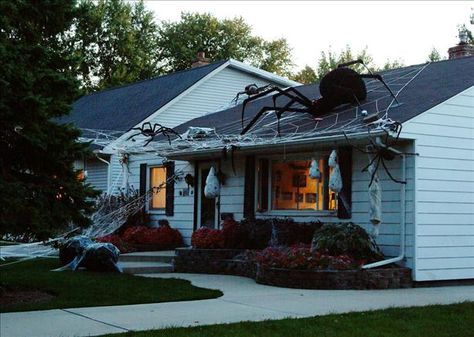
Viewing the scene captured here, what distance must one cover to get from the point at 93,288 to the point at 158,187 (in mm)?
7831

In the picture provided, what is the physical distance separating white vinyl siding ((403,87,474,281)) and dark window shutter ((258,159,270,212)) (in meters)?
3.86

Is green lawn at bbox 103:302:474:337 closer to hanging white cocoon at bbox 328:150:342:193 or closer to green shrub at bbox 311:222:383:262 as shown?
green shrub at bbox 311:222:383:262

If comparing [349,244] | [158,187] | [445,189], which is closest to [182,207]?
[158,187]

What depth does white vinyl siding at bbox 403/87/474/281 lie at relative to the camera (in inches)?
442

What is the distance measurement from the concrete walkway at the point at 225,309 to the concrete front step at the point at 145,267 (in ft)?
7.86

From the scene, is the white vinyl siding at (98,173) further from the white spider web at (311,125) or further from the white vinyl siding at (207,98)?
the white spider web at (311,125)

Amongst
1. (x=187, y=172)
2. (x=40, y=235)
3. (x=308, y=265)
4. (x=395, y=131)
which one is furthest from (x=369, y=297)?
(x=187, y=172)

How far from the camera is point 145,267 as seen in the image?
13.2 metres

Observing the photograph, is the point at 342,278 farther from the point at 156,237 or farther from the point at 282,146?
the point at 156,237

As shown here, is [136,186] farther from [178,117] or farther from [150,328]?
[150,328]

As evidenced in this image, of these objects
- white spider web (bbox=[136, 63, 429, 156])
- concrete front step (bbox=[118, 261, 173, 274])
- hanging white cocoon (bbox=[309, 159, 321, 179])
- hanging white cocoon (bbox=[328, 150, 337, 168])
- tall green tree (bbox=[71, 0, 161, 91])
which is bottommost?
concrete front step (bbox=[118, 261, 173, 274])

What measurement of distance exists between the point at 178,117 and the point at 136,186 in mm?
2837

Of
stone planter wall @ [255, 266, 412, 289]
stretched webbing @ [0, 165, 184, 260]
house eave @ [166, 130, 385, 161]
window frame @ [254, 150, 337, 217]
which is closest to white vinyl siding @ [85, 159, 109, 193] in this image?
stretched webbing @ [0, 165, 184, 260]

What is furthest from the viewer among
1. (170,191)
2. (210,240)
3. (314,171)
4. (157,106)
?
(157,106)
